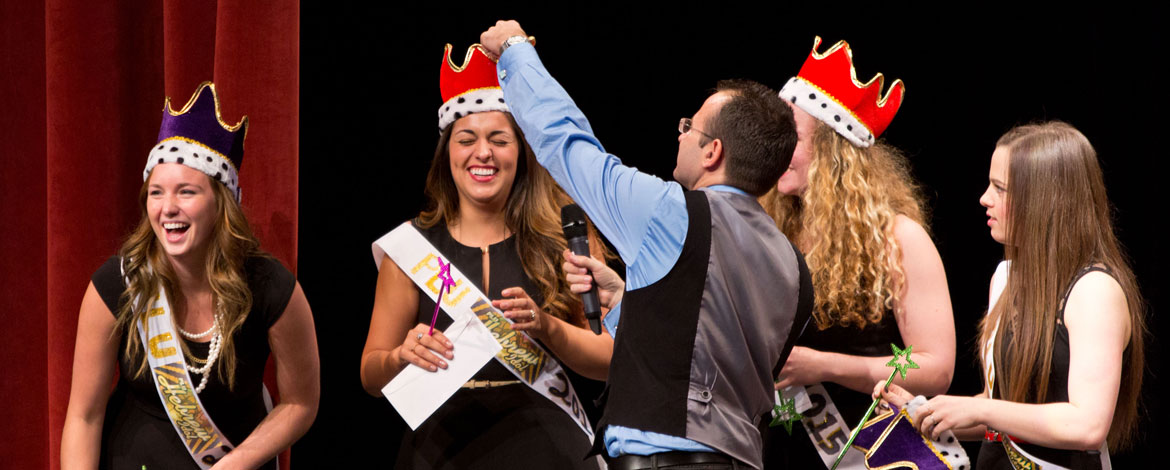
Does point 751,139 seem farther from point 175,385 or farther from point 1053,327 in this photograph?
point 175,385

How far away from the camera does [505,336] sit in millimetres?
2588

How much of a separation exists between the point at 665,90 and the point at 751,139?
168 cm

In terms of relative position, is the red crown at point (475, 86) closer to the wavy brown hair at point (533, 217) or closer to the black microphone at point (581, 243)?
the wavy brown hair at point (533, 217)

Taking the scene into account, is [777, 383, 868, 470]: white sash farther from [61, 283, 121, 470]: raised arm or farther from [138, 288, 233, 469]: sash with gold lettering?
[61, 283, 121, 470]: raised arm

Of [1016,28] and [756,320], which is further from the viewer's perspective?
[1016,28]

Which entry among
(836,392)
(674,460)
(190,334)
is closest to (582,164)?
(674,460)

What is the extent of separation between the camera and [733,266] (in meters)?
1.88

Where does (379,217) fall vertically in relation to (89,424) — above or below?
above

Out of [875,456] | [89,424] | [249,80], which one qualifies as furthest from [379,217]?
[875,456]

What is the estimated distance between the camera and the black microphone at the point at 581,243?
2.14 metres

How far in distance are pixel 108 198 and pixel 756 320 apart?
2.08 metres

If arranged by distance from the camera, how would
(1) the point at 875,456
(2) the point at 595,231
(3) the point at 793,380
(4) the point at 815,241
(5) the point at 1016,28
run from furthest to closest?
(5) the point at 1016,28, (2) the point at 595,231, (4) the point at 815,241, (3) the point at 793,380, (1) the point at 875,456

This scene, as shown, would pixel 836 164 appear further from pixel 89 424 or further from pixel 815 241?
pixel 89 424

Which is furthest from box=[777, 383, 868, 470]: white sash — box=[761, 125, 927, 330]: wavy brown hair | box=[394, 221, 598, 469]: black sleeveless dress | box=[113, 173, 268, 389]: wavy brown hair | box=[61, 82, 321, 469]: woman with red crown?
box=[113, 173, 268, 389]: wavy brown hair
